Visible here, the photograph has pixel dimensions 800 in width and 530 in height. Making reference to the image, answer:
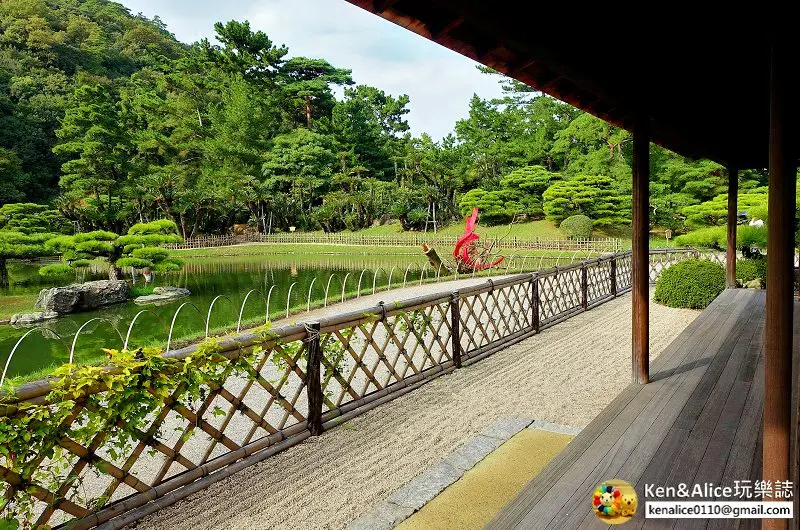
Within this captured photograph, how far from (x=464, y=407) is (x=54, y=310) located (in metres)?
10.9

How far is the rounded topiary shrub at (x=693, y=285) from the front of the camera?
7906 millimetres

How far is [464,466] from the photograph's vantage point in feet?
9.45

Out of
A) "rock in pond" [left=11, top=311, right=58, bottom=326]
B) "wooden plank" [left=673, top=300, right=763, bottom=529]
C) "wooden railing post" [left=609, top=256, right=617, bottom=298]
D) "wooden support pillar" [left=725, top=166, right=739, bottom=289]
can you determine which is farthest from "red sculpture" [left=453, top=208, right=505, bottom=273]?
"wooden plank" [left=673, top=300, right=763, bottom=529]

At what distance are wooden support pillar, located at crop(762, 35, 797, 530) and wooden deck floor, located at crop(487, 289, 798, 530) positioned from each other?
392mm

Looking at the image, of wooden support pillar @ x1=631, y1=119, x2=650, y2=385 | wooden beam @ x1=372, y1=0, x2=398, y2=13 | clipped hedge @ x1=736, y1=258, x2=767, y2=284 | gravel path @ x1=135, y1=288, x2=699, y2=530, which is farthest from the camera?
clipped hedge @ x1=736, y1=258, x2=767, y2=284

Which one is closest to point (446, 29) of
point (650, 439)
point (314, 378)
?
point (650, 439)

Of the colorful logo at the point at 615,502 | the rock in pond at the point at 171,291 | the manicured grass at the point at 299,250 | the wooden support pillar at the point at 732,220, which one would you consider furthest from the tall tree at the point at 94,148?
the colorful logo at the point at 615,502

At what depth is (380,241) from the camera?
27984 millimetres

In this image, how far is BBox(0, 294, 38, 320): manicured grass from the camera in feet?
35.7

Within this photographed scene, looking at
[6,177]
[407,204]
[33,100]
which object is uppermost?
[33,100]

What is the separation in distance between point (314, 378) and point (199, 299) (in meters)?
10.2

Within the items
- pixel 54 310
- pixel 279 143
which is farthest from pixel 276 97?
pixel 54 310

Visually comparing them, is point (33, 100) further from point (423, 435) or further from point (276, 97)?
point (423, 435)

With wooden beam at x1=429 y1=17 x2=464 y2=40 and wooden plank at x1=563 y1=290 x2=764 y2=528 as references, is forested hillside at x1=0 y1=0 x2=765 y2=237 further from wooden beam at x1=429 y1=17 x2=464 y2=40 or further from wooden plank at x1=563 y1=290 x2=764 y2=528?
wooden beam at x1=429 y1=17 x2=464 y2=40
